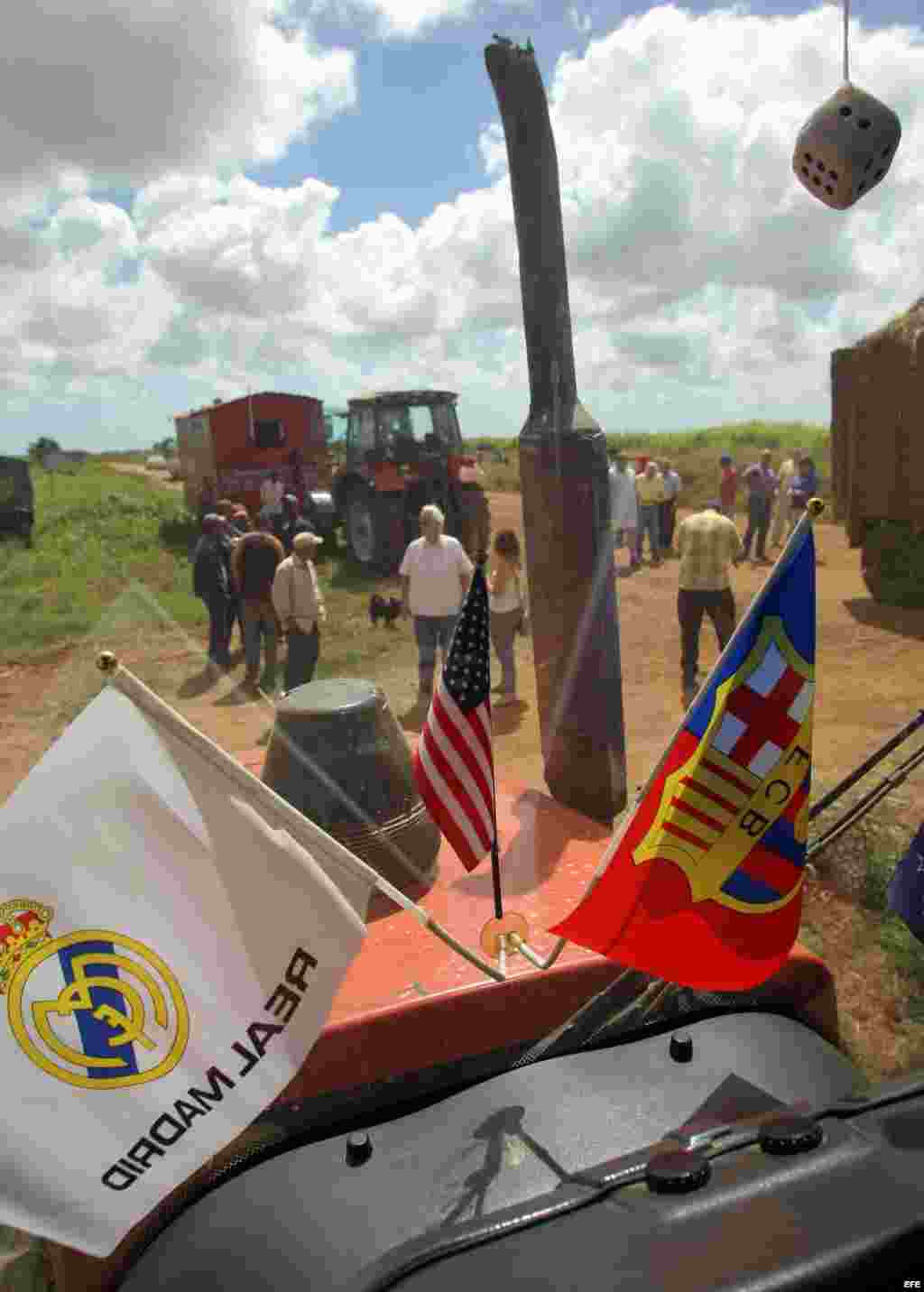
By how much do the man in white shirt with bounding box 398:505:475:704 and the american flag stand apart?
14.9ft

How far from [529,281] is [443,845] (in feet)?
6.66

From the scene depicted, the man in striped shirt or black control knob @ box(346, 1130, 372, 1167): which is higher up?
the man in striped shirt

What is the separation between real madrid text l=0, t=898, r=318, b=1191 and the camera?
1811mm

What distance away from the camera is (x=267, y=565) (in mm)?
8977

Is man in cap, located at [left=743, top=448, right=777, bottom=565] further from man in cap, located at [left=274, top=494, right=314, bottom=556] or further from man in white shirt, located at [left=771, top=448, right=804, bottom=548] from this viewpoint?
man in cap, located at [left=274, top=494, right=314, bottom=556]

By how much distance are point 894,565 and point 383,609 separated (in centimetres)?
603

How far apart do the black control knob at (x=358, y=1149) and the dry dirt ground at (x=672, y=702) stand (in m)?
2.74

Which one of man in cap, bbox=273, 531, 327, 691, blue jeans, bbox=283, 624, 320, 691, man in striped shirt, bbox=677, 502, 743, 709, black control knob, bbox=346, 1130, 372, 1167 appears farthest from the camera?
blue jeans, bbox=283, 624, 320, 691

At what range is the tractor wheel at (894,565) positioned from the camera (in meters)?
11.6

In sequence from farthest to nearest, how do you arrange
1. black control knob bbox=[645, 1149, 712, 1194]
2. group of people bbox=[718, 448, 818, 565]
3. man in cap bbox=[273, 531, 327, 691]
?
group of people bbox=[718, 448, 818, 565], man in cap bbox=[273, 531, 327, 691], black control knob bbox=[645, 1149, 712, 1194]

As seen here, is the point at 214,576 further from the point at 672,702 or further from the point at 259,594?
the point at 672,702

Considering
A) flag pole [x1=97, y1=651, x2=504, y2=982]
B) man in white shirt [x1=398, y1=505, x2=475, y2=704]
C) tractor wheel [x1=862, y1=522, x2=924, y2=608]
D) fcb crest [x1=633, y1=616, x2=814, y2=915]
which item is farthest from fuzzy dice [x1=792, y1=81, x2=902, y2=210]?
tractor wheel [x1=862, y1=522, x2=924, y2=608]

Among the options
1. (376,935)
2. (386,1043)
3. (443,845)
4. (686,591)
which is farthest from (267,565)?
(386,1043)

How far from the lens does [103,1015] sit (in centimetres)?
185
